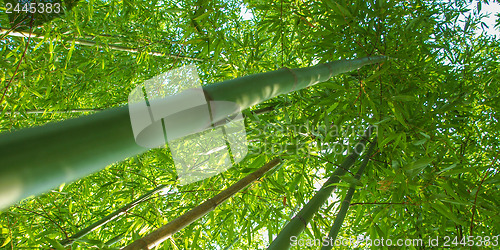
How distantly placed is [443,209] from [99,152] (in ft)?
4.48

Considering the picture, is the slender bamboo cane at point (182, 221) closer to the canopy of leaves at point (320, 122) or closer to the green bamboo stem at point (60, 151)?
the canopy of leaves at point (320, 122)

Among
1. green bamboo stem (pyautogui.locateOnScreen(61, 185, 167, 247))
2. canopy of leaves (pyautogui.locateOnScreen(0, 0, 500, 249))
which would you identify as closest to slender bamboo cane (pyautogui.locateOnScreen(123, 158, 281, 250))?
canopy of leaves (pyautogui.locateOnScreen(0, 0, 500, 249))

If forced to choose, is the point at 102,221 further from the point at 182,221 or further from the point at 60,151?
the point at 60,151

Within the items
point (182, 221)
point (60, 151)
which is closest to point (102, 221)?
point (182, 221)

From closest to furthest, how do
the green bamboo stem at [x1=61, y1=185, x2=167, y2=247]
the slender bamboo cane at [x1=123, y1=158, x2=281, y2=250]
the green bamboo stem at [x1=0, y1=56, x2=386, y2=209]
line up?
the green bamboo stem at [x1=0, y1=56, x2=386, y2=209]
the slender bamboo cane at [x1=123, y1=158, x2=281, y2=250]
the green bamboo stem at [x1=61, y1=185, x2=167, y2=247]

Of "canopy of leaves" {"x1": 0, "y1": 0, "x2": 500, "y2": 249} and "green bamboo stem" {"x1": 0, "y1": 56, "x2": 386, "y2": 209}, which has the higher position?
"canopy of leaves" {"x1": 0, "y1": 0, "x2": 500, "y2": 249}

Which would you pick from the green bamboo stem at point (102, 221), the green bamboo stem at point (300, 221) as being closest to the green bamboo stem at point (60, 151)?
the green bamboo stem at point (300, 221)

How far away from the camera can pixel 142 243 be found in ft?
2.99

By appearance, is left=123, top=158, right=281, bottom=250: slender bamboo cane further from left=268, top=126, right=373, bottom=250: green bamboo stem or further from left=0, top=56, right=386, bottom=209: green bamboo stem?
left=0, top=56, right=386, bottom=209: green bamboo stem

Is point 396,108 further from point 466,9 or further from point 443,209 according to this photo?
point 466,9

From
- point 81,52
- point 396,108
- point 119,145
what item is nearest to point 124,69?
point 81,52

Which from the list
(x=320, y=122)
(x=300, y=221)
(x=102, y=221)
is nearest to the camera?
(x=300, y=221)

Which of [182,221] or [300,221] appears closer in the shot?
[182,221]

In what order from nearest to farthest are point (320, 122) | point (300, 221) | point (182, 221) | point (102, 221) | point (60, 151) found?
point (60, 151)
point (182, 221)
point (300, 221)
point (102, 221)
point (320, 122)
